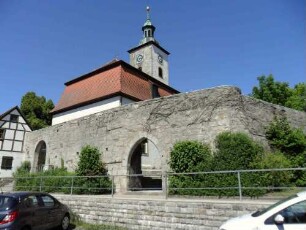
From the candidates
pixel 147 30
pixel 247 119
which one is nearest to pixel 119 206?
pixel 247 119

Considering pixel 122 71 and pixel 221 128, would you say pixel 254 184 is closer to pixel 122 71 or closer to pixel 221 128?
pixel 221 128

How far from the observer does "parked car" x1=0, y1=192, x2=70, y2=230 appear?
280 inches

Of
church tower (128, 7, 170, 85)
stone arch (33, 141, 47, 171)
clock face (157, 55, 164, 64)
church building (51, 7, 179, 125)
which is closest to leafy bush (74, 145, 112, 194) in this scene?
church building (51, 7, 179, 125)

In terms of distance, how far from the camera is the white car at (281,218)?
425 centimetres

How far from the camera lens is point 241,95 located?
12.0 meters

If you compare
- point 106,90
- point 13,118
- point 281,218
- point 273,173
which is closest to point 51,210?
point 281,218

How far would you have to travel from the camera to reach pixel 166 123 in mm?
13336

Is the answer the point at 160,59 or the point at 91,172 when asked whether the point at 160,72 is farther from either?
the point at 91,172

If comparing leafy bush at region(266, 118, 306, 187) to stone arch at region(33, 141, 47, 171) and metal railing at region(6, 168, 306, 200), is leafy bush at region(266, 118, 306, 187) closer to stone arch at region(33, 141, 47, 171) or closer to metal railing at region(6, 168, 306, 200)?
metal railing at region(6, 168, 306, 200)

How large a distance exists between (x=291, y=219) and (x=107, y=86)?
18.3 meters

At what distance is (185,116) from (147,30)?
2986cm

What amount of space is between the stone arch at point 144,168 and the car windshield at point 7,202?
12.3 ft

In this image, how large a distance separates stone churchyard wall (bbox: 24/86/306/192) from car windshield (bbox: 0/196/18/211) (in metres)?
6.70

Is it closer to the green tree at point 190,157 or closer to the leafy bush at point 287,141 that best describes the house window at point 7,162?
the green tree at point 190,157
